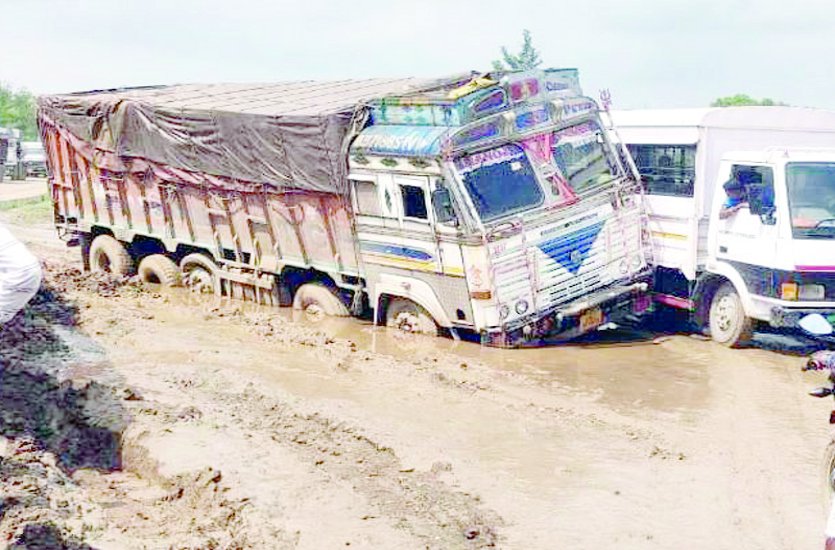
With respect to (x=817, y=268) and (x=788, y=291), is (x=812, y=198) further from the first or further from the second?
(x=788, y=291)

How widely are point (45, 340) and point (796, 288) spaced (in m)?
7.42

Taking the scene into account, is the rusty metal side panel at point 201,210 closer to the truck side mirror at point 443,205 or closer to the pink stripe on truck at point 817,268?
the truck side mirror at point 443,205

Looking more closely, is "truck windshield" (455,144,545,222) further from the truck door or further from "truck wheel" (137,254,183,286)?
"truck wheel" (137,254,183,286)

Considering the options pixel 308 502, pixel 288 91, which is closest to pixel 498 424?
pixel 308 502

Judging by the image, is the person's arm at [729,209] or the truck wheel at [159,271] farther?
the truck wheel at [159,271]

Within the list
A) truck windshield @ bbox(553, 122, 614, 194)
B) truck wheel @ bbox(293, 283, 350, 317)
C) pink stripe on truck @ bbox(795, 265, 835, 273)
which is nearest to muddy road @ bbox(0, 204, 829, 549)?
truck wheel @ bbox(293, 283, 350, 317)

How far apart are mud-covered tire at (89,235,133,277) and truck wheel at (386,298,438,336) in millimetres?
5993

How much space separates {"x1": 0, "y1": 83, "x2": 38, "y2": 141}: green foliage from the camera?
2459 inches

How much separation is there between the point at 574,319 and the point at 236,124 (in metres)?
5.02

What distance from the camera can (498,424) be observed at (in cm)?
793

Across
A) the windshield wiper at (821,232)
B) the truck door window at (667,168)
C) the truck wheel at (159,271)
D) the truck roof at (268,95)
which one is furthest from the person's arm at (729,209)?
the truck wheel at (159,271)

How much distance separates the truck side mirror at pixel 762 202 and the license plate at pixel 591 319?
1.80m

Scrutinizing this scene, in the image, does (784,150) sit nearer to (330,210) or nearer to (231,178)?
(330,210)

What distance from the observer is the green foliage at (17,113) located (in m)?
62.5
